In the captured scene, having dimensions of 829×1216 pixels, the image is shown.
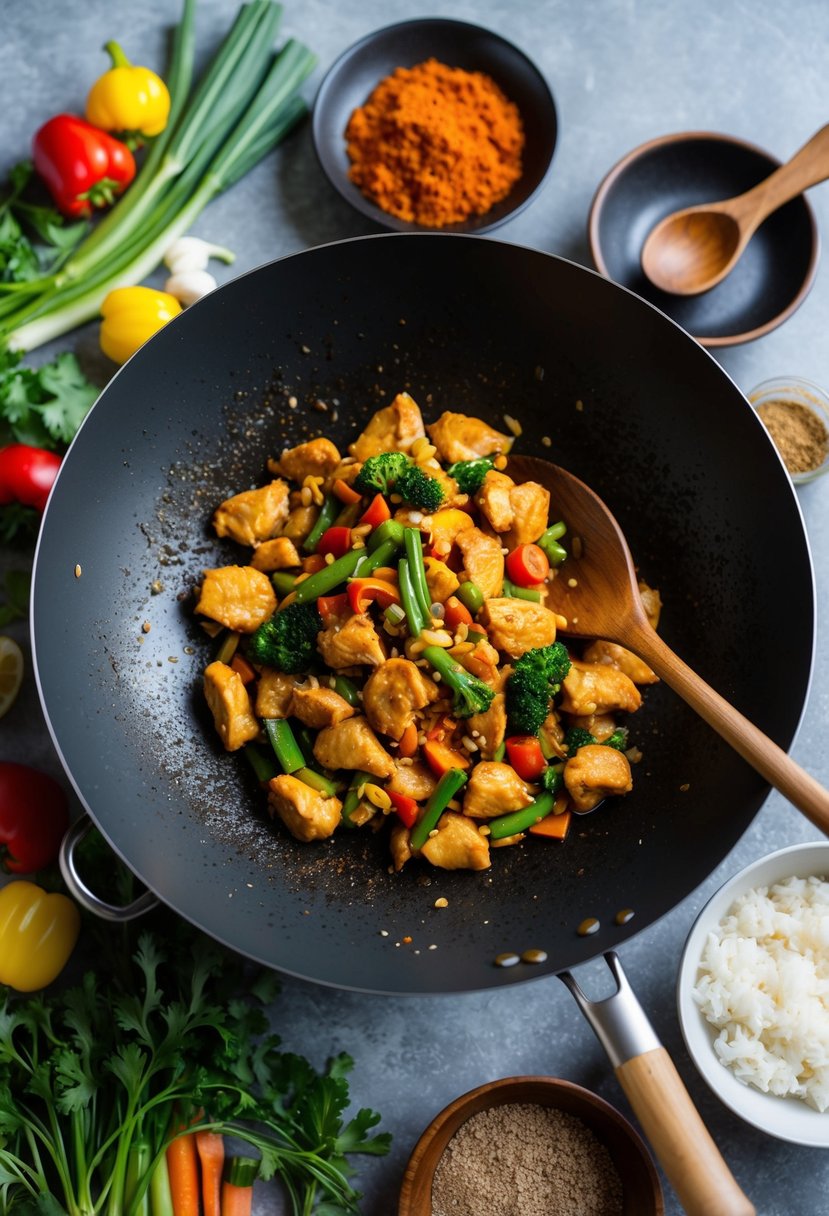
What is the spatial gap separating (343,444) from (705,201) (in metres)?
1.89

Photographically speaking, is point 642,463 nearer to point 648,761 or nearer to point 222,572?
point 648,761

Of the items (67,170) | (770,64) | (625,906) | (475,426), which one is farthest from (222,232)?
(625,906)

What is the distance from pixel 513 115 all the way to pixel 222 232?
1.32 meters

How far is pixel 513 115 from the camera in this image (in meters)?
4.39

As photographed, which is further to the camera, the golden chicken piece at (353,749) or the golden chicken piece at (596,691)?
the golden chicken piece at (596,691)

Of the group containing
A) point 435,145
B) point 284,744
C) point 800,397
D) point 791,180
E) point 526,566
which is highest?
point 791,180

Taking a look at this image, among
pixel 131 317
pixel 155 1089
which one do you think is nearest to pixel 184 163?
pixel 131 317

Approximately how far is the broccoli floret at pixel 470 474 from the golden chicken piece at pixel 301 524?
52 centimetres

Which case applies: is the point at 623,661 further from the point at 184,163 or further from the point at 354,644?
the point at 184,163

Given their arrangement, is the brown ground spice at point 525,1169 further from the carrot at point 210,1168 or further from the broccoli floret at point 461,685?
the broccoli floret at point 461,685

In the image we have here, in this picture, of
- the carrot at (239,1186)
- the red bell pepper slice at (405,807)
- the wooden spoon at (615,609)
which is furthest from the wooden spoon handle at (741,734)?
the carrot at (239,1186)

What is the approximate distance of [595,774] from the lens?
3.38 m

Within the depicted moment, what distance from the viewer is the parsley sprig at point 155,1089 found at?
11.0ft

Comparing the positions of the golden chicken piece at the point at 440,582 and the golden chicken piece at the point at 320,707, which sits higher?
the golden chicken piece at the point at 440,582
